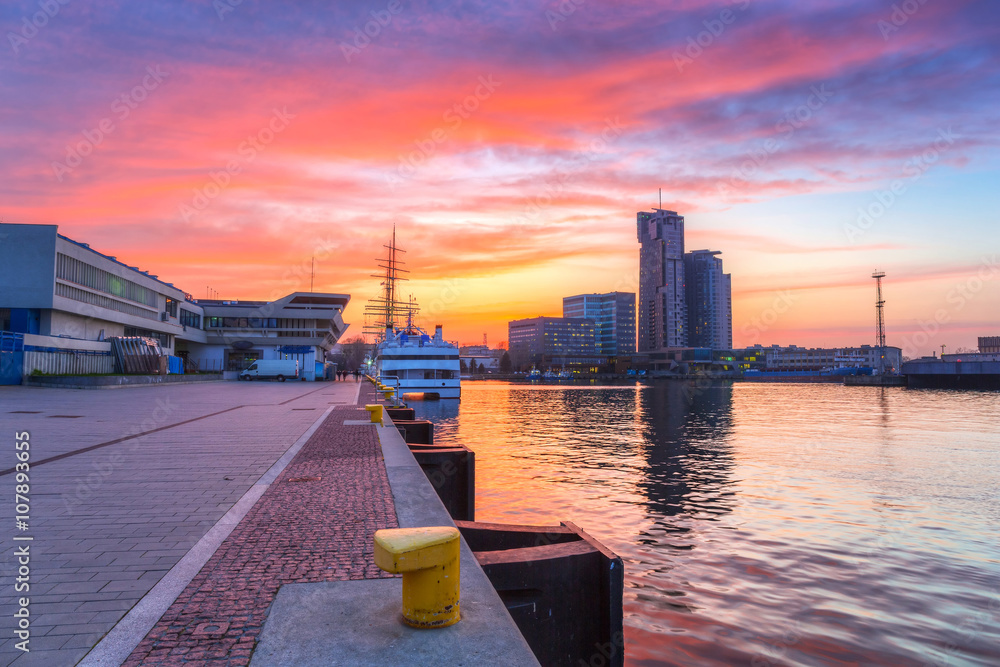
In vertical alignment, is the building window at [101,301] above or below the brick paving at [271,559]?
above

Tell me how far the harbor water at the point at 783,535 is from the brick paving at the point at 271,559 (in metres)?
3.80

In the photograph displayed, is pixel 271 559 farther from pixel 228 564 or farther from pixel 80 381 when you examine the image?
pixel 80 381

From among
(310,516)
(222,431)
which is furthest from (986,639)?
(222,431)

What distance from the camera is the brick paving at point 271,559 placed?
3.64 meters

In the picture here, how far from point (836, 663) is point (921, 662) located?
41.5 inches

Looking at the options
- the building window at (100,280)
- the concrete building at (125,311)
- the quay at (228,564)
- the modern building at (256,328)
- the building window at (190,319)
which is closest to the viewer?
the quay at (228,564)

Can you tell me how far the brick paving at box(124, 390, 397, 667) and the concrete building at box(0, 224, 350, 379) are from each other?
4352 cm

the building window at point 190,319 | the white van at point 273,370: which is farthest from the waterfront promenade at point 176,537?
the building window at point 190,319

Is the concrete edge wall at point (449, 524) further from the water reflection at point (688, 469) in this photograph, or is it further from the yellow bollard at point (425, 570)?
the water reflection at point (688, 469)

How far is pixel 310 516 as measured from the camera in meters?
6.92

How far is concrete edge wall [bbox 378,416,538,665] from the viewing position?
3.65 meters

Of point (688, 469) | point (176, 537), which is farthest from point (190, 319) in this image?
point (176, 537)

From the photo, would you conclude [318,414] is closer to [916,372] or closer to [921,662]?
[921,662]

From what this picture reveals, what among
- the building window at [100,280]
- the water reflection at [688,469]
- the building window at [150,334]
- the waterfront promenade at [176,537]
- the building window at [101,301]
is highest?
the building window at [100,280]
